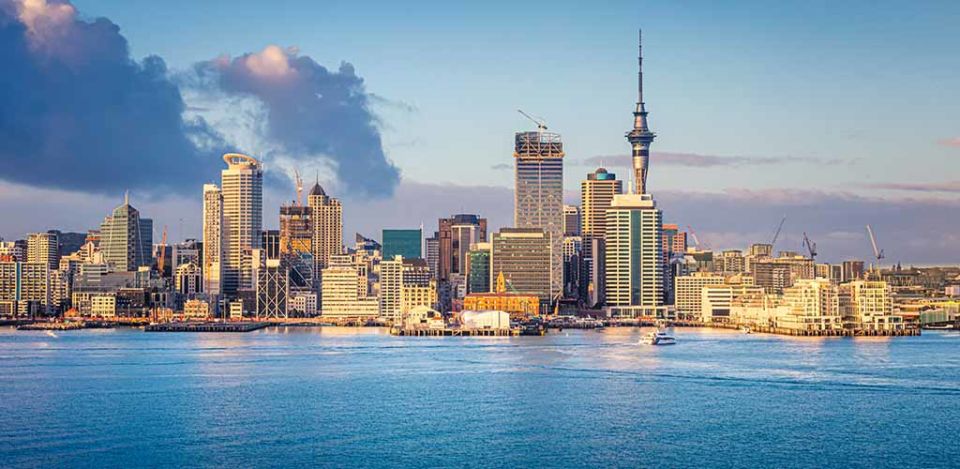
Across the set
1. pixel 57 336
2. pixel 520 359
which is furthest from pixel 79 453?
pixel 57 336

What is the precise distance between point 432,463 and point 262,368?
128 feet

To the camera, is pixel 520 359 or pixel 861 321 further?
pixel 861 321

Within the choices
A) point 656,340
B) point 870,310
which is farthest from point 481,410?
point 870,310

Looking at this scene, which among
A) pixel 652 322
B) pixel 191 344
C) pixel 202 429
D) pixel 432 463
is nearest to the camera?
pixel 432 463

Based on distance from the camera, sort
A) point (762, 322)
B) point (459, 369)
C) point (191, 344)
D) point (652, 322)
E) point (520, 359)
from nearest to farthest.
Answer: point (459, 369) → point (520, 359) → point (191, 344) → point (762, 322) → point (652, 322)

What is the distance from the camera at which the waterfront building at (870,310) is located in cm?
14312

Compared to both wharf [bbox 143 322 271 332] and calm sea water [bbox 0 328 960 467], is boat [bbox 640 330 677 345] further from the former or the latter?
wharf [bbox 143 322 271 332]

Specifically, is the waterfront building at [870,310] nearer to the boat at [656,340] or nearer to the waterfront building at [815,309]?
the waterfront building at [815,309]

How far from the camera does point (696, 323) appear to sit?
648ft

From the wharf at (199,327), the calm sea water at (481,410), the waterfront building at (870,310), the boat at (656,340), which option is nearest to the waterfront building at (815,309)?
the waterfront building at (870,310)

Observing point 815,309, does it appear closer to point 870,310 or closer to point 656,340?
point 870,310

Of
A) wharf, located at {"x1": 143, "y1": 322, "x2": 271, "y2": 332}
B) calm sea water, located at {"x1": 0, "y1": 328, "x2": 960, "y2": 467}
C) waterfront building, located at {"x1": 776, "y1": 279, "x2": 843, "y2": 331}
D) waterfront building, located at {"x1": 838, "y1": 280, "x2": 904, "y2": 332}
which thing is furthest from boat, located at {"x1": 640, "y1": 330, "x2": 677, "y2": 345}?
wharf, located at {"x1": 143, "y1": 322, "x2": 271, "y2": 332}

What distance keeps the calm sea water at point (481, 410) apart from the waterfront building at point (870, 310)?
45010mm

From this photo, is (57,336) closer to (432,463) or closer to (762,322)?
(762,322)
